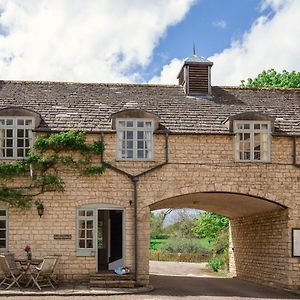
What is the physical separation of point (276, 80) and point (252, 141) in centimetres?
1349

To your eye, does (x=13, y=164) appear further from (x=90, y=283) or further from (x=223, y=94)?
(x=223, y=94)

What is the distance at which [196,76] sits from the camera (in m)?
22.1

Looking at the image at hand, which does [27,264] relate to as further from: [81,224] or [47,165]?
[47,165]

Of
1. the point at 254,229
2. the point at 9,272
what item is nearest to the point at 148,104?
the point at 254,229

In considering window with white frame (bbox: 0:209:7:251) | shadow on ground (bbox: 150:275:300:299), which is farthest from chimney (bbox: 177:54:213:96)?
window with white frame (bbox: 0:209:7:251)

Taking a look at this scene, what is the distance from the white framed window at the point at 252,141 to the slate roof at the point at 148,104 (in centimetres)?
46

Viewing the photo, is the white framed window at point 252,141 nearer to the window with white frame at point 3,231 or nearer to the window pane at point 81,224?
the window pane at point 81,224

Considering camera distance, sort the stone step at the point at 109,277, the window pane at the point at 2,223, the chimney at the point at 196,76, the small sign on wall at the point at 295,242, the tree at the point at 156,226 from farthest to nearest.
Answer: the tree at the point at 156,226
the chimney at the point at 196,76
the small sign on wall at the point at 295,242
the window pane at the point at 2,223
the stone step at the point at 109,277

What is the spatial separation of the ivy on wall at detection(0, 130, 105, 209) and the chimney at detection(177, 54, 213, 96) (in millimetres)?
5044

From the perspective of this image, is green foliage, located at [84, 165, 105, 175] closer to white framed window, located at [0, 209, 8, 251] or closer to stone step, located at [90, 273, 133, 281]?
white framed window, located at [0, 209, 8, 251]

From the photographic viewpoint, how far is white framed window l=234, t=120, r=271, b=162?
19156 millimetres

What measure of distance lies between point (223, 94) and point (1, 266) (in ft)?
33.9

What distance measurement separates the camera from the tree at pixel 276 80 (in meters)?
31.3

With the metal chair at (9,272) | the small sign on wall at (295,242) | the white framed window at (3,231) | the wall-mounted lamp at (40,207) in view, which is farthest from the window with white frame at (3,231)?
the small sign on wall at (295,242)
